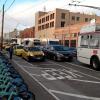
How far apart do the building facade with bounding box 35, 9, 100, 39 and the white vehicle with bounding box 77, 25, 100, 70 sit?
69031 millimetres

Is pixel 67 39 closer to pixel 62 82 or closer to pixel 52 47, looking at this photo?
pixel 52 47

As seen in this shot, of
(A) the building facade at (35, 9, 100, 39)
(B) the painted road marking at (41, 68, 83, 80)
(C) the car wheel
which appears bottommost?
(B) the painted road marking at (41, 68, 83, 80)

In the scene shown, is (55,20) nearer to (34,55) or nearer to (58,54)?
(58,54)

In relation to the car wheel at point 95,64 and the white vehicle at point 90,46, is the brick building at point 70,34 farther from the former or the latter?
the car wheel at point 95,64

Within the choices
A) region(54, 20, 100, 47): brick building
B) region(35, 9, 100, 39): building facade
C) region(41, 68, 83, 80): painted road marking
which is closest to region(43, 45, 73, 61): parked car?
region(41, 68, 83, 80): painted road marking

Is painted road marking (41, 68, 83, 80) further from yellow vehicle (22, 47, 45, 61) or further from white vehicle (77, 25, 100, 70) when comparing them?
yellow vehicle (22, 47, 45, 61)

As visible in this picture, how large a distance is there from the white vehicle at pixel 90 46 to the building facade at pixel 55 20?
6903 cm

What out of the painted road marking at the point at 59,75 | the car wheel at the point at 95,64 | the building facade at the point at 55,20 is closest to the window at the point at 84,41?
the car wheel at the point at 95,64

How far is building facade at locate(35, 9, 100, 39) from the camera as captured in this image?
9725cm

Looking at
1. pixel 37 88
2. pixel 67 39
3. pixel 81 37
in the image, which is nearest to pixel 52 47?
pixel 81 37

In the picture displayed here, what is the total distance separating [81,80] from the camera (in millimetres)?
15766

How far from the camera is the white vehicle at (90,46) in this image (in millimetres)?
20328

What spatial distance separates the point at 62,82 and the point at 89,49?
272 inches

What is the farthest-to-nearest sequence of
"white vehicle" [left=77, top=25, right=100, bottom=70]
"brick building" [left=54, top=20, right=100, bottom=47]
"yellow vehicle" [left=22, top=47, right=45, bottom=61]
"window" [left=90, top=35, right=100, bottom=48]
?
"brick building" [left=54, top=20, right=100, bottom=47], "yellow vehicle" [left=22, top=47, right=45, bottom=61], "white vehicle" [left=77, top=25, right=100, bottom=70], "window" [left=90, top=35, right=100, bottom=48]
